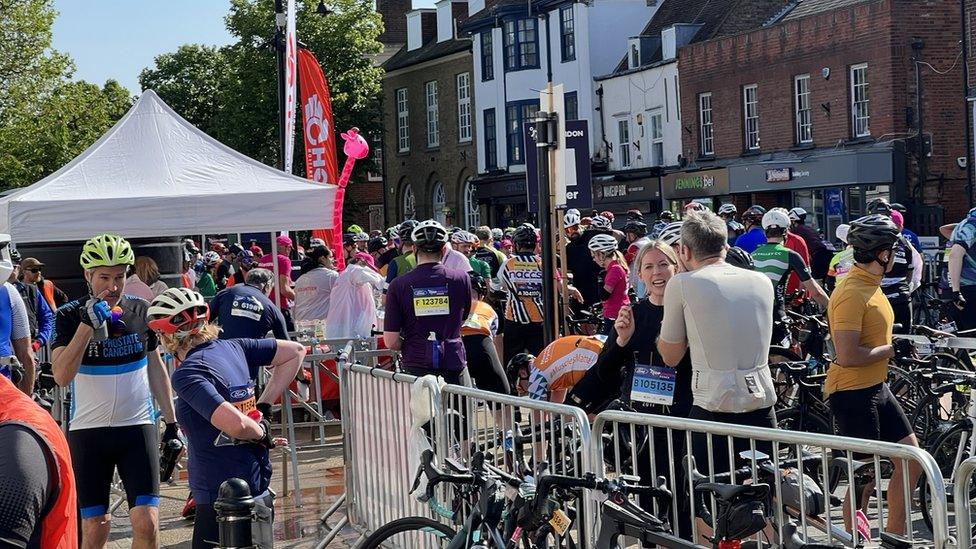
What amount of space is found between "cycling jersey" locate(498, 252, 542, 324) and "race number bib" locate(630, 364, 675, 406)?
614 centimetres

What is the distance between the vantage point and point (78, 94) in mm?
45531

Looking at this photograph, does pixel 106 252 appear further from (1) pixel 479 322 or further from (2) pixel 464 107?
(2) pixel 464 107

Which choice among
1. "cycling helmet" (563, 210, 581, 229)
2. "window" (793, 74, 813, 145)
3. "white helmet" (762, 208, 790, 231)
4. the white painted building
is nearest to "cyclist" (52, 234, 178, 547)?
"white helmet" (762, 208, 790, 231)

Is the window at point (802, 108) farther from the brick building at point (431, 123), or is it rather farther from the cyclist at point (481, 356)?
the cyclist at point (481, 356)

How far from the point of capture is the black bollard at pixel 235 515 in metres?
Result: 4.52

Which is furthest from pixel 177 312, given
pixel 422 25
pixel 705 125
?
pixel 422 25

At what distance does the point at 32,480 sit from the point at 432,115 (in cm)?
5120

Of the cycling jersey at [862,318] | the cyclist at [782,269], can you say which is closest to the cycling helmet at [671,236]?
the cycling jersey at [862,318]

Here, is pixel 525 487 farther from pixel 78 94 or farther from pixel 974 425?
pixel 78 94

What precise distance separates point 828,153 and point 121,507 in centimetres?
2448

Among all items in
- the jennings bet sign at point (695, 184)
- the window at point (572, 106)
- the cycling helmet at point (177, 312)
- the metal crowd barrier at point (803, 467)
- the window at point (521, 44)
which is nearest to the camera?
the metal crowd barrier at point (803, 467)

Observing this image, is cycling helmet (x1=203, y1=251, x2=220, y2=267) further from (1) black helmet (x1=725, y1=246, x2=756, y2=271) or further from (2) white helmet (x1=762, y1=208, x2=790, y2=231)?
(1) black helmet (x1=725, y1=246, x2=756, y2=271)

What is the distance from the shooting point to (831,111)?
3159 centimetres

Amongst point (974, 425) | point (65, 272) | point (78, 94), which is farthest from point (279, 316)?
point (78, 94)
